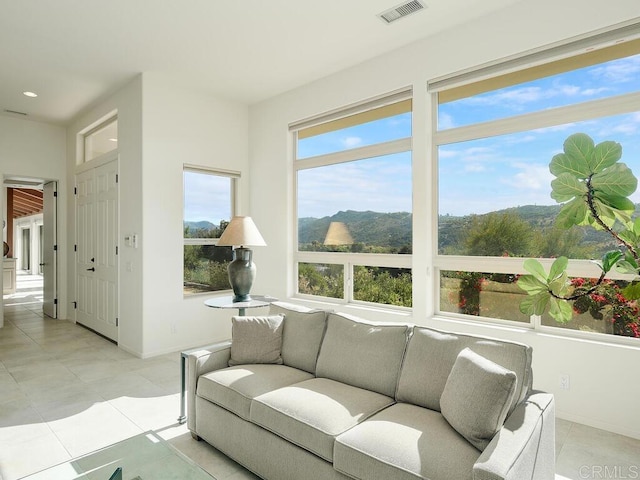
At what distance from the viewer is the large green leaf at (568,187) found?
1774 millimetres

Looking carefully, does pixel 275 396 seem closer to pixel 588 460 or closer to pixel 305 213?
pixel 588 460

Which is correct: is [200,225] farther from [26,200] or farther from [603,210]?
[26,200]

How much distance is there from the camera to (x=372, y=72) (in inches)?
156

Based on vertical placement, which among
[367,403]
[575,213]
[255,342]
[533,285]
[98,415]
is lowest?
[98,415]

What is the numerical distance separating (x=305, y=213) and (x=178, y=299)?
1.81 meters

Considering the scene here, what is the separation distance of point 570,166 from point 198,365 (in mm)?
2392

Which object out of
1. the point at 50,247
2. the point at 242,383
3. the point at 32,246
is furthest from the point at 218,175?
the point at 32,246

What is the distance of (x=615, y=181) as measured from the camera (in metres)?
1.69

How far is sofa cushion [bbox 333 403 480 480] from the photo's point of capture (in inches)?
59.0

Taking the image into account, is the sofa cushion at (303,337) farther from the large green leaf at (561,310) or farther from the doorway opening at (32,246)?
the doorway opening at (32,246)

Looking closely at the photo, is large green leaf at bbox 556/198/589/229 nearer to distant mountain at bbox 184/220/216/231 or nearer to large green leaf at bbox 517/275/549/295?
large green leaf at bbox 517/275/549/295

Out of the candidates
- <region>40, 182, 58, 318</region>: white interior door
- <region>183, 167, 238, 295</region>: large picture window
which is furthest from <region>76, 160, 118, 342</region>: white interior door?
<region>183, 167, 238, 295</region>: large picture window

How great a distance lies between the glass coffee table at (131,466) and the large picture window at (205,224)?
9.80 ft

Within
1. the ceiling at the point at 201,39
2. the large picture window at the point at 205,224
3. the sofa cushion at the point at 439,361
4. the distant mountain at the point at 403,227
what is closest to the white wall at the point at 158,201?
the large picture window at the point at 205,224
